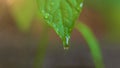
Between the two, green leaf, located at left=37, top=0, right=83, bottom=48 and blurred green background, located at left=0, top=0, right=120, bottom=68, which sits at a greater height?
blurred green background, located at left=0, top=0, right=120, bottom=68

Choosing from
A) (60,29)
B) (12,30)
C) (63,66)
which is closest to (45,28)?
(60,29)

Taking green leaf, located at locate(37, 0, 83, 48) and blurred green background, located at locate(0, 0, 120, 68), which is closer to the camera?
green leaf, located at locate(37, 0, 83, 48)

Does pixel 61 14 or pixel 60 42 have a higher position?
pixel 60 42

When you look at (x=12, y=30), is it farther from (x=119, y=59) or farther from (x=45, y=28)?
(x=45, y=28)

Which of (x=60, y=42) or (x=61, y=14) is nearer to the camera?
(x=61, y=14)

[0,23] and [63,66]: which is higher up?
[0,23]

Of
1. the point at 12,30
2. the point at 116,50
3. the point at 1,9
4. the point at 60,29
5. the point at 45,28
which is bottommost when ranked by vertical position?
the point at 60,29

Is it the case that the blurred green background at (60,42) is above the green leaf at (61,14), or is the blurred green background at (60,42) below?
above

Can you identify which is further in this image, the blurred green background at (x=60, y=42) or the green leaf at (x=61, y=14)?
the blurred green background at (x=60, y=42)
